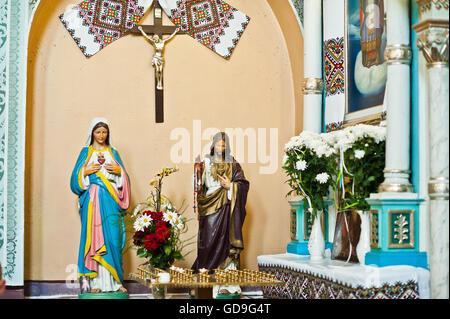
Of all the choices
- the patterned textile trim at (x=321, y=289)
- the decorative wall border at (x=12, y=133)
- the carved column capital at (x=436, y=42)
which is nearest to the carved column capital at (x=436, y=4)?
the carved column capital at (x=436, y=42)

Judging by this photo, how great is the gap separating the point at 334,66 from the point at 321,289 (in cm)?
249

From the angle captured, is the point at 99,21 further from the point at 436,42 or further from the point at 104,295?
the point at 436,42

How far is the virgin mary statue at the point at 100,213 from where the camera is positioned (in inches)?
271

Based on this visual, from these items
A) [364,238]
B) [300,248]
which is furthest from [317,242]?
[364,238]

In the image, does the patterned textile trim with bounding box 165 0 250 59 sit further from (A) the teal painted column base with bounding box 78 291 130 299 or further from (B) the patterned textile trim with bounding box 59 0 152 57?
(A) the teal painted column base with bounding box 78 291 130 299

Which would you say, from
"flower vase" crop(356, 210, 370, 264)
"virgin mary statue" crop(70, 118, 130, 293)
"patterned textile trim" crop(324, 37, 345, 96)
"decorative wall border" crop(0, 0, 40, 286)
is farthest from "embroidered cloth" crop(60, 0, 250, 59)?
"flower vase" crop(356, 210, 370, 264)

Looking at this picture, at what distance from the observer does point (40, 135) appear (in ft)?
25.1

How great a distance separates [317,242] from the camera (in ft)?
20.9

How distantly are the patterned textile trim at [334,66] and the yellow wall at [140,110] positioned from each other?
788 mm

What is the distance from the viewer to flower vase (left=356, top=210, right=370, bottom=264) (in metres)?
5.64

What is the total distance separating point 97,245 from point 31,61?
2.28m

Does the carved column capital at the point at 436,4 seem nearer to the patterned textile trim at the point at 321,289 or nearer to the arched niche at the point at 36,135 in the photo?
the patterned textile trim at the point at 321,289

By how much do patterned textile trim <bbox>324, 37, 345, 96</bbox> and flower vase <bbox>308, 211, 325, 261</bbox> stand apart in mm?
1400

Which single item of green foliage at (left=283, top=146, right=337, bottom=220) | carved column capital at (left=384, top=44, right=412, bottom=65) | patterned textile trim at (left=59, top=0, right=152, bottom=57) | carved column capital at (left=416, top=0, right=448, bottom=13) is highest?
patterned textile trim at (left=59, top=0, right=152, bottom=57)
